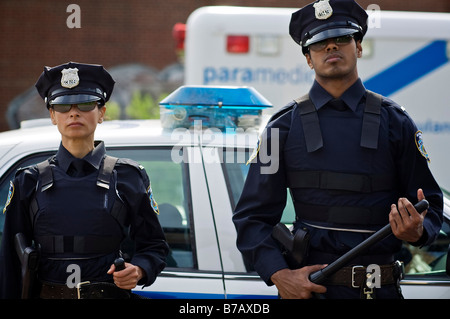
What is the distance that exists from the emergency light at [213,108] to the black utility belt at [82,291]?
1057 mm

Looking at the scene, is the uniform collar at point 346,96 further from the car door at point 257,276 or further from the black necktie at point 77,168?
the black necktie at point 77,168

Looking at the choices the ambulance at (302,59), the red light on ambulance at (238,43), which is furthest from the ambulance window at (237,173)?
the red light on ambulance at (238,43)

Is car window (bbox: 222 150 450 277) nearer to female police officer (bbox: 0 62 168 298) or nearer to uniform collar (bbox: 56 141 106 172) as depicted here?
female police officer (bbox: 0 62 168 298)

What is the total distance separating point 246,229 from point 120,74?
9708mm

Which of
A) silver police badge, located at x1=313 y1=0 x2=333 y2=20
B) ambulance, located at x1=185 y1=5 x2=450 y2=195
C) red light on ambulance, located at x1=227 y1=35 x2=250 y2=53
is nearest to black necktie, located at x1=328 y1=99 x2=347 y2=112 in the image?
silver police badge, located at x1=313 y1=0 x2=333 y2=20

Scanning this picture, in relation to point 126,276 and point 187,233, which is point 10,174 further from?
point 126,276

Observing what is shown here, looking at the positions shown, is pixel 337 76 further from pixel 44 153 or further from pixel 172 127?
pixel 44 153

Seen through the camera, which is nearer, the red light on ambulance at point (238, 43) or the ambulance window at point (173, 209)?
the ambulance window at point (173, 209)

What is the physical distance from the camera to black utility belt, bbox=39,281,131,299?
231cm

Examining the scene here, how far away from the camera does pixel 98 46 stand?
1166 centimetres

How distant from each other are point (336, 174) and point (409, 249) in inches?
42.2

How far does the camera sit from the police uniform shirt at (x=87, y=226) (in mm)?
2355

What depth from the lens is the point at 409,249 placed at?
10.3ft

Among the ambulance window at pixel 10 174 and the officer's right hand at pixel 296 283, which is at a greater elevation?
the ambulance window at pixel 10 174
